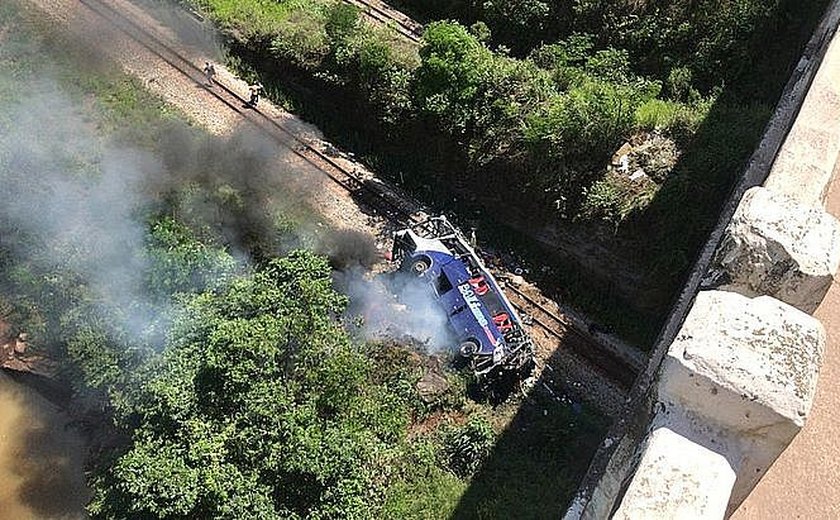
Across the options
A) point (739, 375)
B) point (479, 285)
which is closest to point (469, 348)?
point (479, 285)

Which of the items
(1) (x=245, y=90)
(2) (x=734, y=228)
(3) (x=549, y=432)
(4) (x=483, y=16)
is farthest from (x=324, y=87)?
(2) (x=734, y=228)

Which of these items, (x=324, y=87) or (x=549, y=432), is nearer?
(x=549, y=432)

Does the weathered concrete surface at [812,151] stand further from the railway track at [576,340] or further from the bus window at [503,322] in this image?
the railway track at [576,340]

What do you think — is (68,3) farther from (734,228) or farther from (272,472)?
(734,228)

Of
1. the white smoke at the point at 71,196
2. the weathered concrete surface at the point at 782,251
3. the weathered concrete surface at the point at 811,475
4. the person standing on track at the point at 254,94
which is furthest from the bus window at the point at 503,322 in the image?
the weathered concrete surface at the point at 782,251

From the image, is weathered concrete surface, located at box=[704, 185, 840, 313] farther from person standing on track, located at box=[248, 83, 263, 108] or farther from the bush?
person standing on track, located at box=[248, 83, 263, 108]
